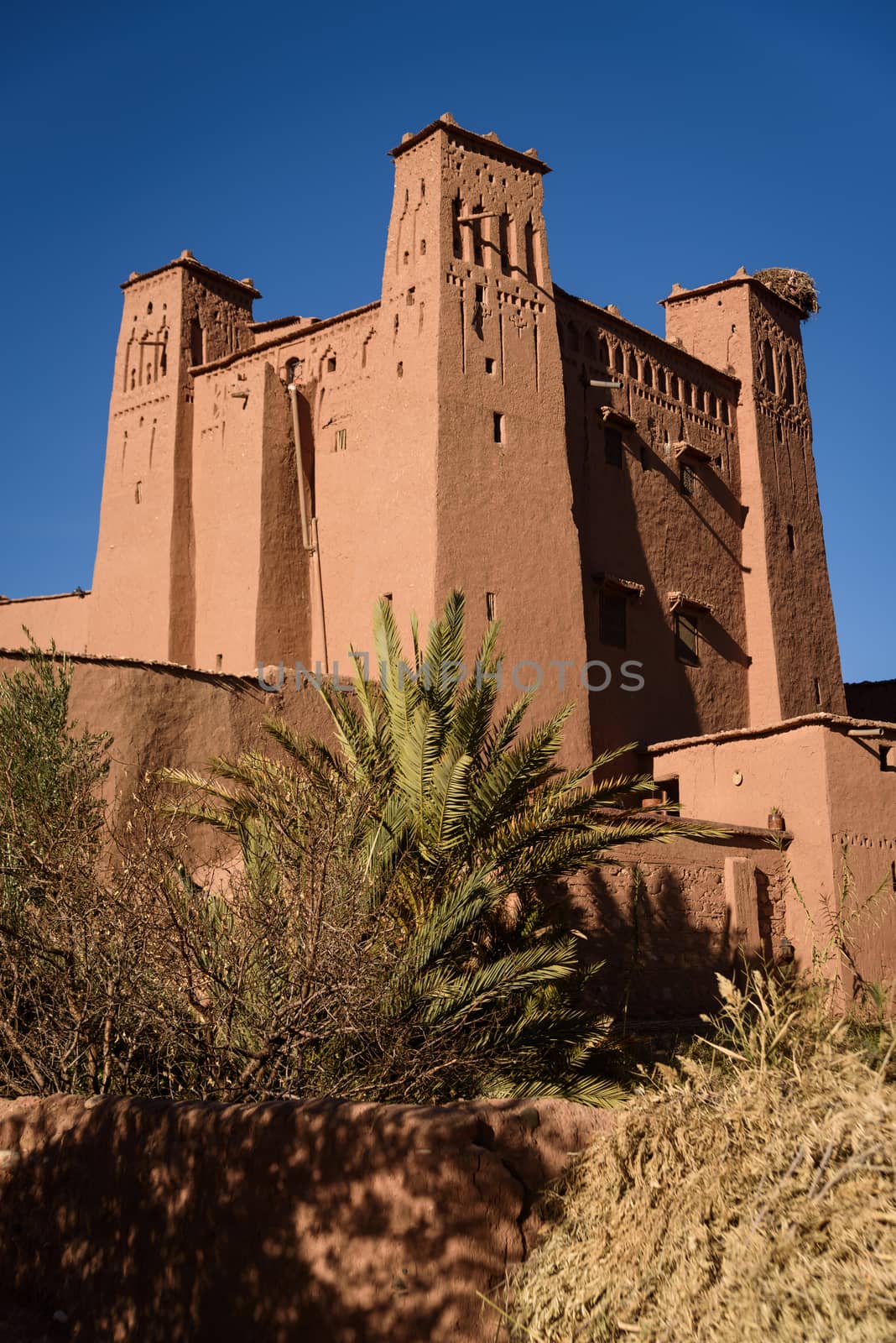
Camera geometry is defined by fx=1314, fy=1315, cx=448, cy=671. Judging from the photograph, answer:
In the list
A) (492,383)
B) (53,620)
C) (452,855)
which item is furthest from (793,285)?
(452,855)

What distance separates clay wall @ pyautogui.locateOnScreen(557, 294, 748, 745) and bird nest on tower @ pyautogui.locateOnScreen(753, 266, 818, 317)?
2.54 metres

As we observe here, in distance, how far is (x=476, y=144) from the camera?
59.8 ft

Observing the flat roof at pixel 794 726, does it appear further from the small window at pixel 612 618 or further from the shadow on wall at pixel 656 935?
the small window at pixel 612 618

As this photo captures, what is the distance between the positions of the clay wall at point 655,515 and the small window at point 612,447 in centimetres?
2

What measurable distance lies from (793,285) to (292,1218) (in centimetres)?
2184

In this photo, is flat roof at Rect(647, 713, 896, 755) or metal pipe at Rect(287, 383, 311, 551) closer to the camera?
flat roof at Rect(647, 713, 896, 755)

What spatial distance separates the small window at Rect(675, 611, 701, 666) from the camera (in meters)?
20.1

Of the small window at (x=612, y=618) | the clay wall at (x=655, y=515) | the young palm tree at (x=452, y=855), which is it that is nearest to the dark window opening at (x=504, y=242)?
the clay wall at (x=655, y=515)

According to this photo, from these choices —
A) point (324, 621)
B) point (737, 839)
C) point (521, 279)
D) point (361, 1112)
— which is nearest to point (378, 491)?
point (324, 621)

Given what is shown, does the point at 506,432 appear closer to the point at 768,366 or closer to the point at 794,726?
the point at 794,726

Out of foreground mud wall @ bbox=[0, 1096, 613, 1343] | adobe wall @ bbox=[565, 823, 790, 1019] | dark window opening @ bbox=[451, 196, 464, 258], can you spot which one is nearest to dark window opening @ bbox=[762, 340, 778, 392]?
dark window opening @ bbox=[451, 196, 464, 258]

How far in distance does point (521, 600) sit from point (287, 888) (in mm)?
9584

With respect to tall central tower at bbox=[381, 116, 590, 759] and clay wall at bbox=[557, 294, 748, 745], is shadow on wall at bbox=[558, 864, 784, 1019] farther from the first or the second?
clay wall at bbox=[557, 294, 748, 745]

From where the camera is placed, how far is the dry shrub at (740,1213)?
3936mm
